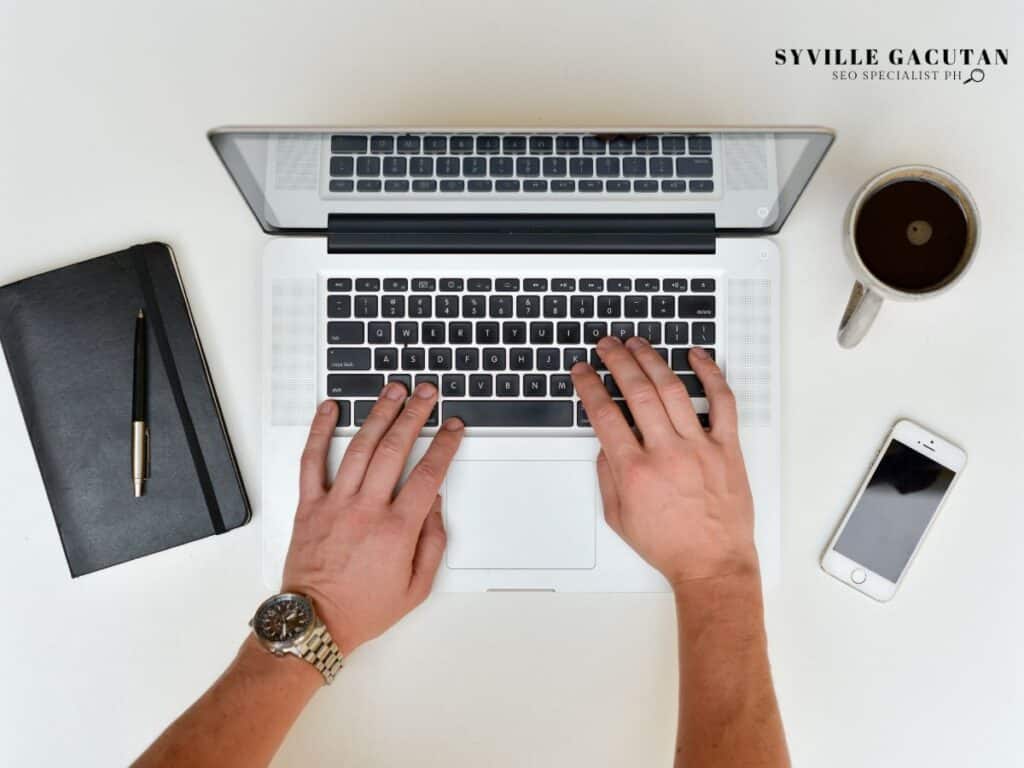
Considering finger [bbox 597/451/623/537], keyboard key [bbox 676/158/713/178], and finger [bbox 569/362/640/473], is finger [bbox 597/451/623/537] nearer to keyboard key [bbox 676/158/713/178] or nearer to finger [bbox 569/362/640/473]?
finger [bbox 569/362/640/473]

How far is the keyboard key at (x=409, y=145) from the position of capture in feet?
2.40

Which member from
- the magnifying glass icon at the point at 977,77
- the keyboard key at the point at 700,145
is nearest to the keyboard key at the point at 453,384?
the keyboard key at the point at 700,145

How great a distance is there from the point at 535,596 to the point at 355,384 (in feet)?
0.95

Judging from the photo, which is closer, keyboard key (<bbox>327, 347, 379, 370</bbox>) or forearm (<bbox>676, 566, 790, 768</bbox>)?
forearm (<bbox>676, 566, 790, 768</bbox>)

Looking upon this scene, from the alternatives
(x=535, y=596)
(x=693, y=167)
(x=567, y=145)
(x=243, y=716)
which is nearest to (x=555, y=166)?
(x=567, y=145)

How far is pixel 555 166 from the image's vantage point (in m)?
0.75

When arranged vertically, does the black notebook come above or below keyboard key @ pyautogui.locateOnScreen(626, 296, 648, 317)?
below

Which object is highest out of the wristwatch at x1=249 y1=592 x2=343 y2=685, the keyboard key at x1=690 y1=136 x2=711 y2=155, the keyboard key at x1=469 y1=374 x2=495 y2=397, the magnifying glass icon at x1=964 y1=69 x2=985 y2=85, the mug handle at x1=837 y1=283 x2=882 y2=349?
the magnifying glass icon at x1=964 y1=69 x2=985 y2=85

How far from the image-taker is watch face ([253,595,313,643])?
2.44ft

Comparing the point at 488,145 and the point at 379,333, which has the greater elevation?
the point at 488,145

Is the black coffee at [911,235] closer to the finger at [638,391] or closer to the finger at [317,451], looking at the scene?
the finger at [638,391]

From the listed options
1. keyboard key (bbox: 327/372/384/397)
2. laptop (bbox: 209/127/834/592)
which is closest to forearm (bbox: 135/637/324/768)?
laptop (bbox: 209/127/834/592)

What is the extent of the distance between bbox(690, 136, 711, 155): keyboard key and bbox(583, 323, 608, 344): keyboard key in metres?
0.19

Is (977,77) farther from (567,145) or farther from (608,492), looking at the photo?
(608,492)
